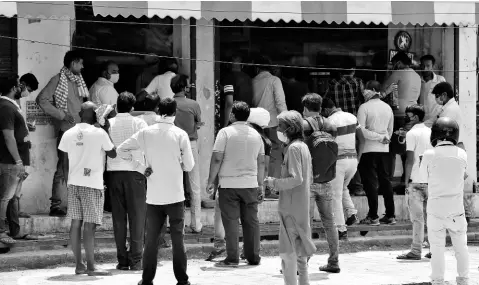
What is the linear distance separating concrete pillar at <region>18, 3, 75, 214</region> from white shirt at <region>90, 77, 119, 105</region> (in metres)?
0.53

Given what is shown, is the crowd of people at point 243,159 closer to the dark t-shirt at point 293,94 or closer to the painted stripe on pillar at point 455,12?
the dark t-shirt at point 293,94

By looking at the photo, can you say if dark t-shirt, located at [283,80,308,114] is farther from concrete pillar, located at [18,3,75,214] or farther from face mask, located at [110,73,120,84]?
concrete pillar, located at [18,3,75,214]

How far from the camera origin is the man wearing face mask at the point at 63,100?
1225 cm

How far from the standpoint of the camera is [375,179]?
44.4 feet

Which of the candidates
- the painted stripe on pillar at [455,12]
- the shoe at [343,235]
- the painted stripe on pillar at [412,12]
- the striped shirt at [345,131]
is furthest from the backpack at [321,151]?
the painted stripe on pillar at [455,12]

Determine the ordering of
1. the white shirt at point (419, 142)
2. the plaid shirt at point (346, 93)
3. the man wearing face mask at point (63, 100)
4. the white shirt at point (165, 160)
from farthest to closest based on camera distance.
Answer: the plaid shirt at point (346, 93) < the man wearing face mask at point (63, 100) < the white shirt at point (419, 142) < the white shirt at point (165, 160)

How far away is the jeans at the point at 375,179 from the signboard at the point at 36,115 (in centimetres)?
435

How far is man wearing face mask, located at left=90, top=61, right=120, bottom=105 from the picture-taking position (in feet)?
41.6

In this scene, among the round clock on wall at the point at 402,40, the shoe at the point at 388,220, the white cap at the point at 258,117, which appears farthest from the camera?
the round clock on wall at the point at 402,40

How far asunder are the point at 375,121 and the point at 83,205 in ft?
15.7

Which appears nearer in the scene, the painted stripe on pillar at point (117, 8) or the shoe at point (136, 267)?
the shoe at point (136, 267)

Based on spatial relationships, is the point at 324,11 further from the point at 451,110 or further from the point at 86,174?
the point at 86,174

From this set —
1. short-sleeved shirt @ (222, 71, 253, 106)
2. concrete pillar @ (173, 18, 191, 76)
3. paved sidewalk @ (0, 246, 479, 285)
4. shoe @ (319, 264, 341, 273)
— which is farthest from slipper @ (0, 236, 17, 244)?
short-sleeved shirt @ (222, 71, 253, 106)

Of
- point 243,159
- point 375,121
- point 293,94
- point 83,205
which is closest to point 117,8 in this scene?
point 243,159
